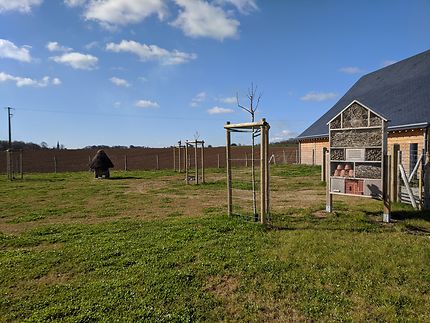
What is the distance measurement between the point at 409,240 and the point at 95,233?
21.1ft

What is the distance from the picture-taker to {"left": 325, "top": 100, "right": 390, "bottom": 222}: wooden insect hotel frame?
7.17 m

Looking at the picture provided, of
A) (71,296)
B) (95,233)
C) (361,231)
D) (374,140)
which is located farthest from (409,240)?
(95,233)

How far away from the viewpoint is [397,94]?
2066 centimetres

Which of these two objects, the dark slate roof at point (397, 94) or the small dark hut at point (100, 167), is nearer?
the dark slate roof at point (397, 94)

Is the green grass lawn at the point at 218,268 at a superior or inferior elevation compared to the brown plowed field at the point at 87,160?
inferior

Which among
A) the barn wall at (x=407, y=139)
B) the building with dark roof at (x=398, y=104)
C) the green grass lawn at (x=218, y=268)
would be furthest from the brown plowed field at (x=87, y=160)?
the green grass lawn at (x=218, y=268)

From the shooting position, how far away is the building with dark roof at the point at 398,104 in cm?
1659

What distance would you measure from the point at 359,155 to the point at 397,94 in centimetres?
1647

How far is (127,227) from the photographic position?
23.1 feet

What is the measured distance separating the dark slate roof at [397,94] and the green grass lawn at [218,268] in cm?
1152

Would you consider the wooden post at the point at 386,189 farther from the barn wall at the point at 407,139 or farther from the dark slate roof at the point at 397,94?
the dark slate roof at the point at 397,94

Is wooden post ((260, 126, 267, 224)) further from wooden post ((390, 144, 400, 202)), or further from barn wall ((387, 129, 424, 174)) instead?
barn wall ((387, 129, 424, 174))

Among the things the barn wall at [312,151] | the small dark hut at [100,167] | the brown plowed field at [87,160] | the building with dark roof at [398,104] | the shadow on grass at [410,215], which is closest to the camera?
the shadow on grass at [410,215]

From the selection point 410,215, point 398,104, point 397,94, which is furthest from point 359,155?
point 397,94
